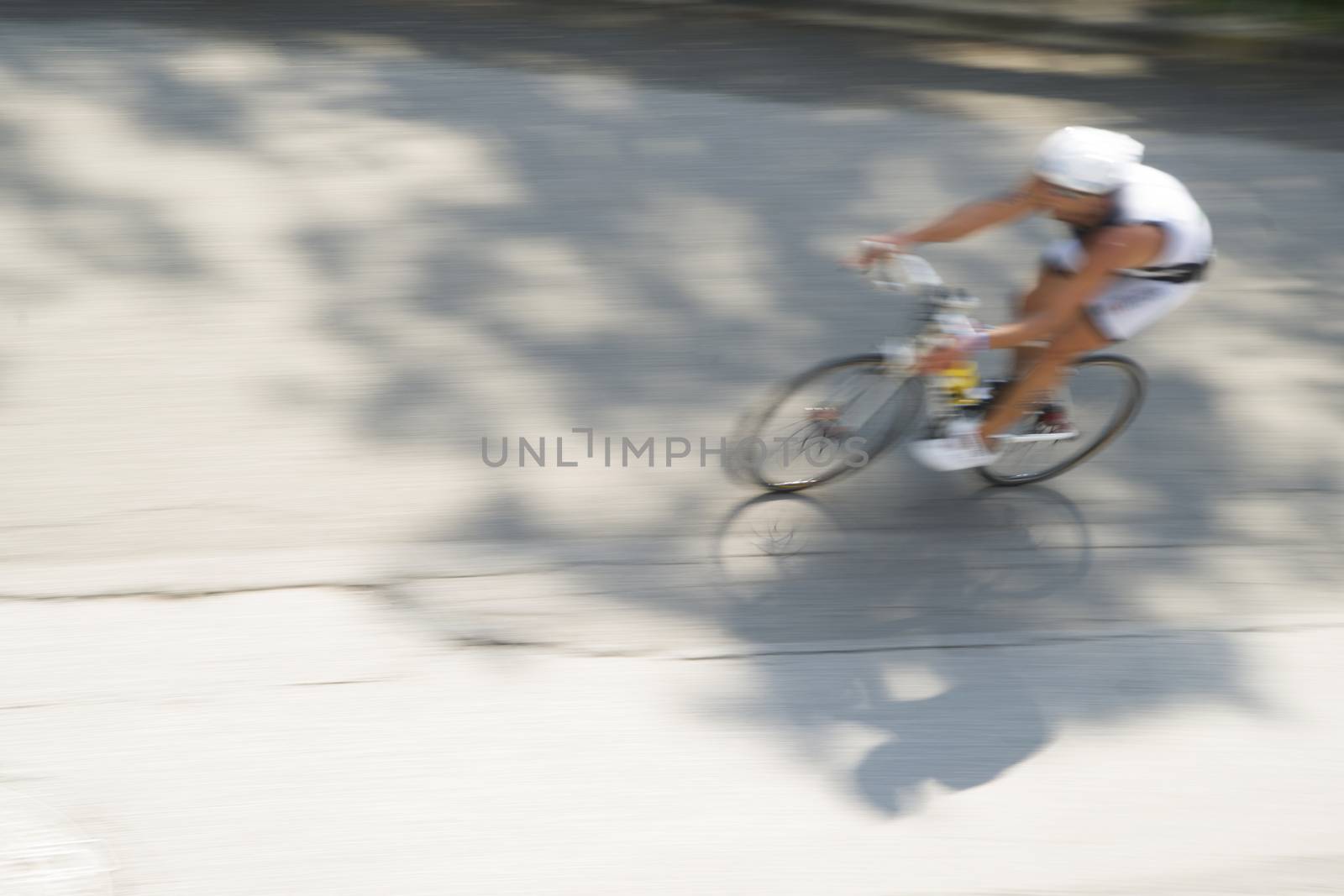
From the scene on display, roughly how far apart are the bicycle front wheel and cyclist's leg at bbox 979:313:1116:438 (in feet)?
1.05

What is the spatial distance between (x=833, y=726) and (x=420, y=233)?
3311 mm

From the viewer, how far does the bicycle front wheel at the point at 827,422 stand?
4.46 meters

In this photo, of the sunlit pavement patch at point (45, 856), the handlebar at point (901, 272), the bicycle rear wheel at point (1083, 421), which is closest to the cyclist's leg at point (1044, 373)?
the bicycle rear wheel at point (1083, 421)

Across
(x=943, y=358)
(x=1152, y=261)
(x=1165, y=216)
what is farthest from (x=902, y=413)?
(x=1165, y=216)

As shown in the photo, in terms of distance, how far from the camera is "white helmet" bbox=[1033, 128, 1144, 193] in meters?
3.82

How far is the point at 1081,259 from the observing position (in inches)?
169

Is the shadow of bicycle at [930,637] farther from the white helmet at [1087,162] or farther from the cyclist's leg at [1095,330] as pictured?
the white helmet at [1087,162]

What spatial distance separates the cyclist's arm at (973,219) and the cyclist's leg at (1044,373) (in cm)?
46

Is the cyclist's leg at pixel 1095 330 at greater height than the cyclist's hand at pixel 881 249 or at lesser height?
lesser

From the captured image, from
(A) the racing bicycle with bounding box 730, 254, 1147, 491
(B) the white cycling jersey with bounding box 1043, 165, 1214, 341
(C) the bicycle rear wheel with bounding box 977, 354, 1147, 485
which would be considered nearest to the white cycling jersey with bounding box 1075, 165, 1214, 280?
(B) the white cycling jersey with bounding box 1043, 165, 1214, 341

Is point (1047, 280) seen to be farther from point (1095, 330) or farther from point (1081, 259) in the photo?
point (1095, 330)

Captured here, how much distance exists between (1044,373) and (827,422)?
2.77 ft

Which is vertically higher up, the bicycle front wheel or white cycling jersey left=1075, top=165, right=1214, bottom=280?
white cycling jersey left=1075, top=165, right=1214, bottom=280

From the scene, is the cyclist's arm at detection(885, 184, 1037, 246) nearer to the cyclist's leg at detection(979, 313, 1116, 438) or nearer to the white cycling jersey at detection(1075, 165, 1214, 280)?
the white cycling jersey at detection(1075, 165, 1214, 280)
